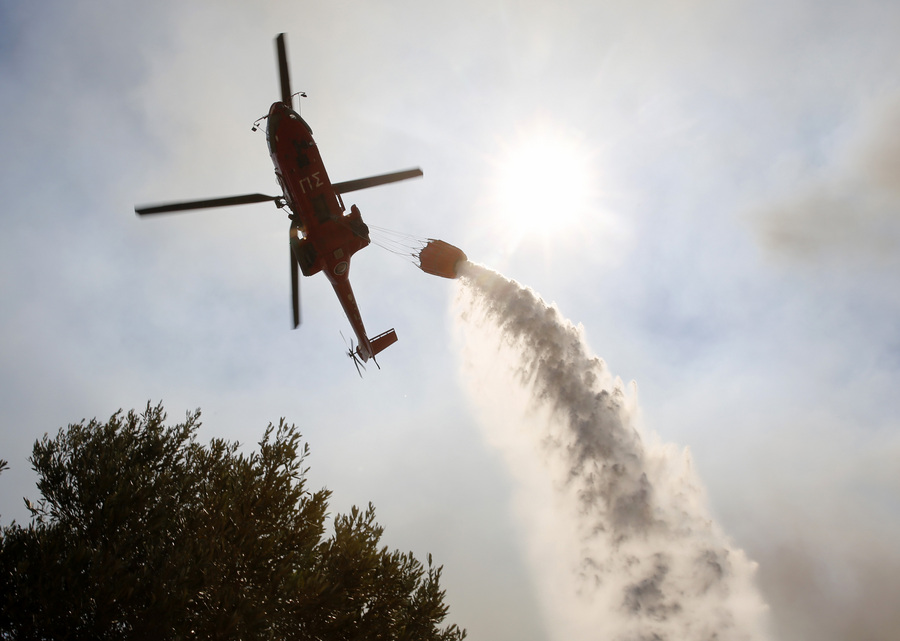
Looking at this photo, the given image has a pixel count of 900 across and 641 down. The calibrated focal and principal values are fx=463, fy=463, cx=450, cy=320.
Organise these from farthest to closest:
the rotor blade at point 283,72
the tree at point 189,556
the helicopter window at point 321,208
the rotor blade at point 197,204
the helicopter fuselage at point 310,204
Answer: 1. the helicopter window at point 321,208
2. the helicopter fuselage at point 310,204
3. the rotor blade at point 283,72
4. the rotor blade at point 197,204
5. the tree at point 189,556

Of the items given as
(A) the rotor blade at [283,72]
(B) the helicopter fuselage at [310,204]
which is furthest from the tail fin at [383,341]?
(A) the rotor blade at [283,72]

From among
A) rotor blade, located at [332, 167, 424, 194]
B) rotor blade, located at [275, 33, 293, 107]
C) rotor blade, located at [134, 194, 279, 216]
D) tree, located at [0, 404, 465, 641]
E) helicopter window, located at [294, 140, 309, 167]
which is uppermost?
rotor blade, located at [275, 33, 293, 107]

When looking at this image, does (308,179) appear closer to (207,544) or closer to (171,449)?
(171,449)

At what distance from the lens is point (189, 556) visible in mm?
10766

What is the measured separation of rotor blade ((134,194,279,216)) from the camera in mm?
15266

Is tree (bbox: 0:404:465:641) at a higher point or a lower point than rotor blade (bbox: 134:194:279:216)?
lower

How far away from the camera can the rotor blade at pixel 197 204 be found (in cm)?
1527

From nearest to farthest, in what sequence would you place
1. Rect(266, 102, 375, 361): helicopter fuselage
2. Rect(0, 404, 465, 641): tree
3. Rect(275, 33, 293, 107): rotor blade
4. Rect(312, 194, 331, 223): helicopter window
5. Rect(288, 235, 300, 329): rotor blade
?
Rect(0, 404, 465, 641): tree
Rect(275, 33, 293, 107): rotor blade
Rect(266, 102, 375, 361): helicopter fuselage
Rect(312, 194, 331, 223): helicopter window
Rect(288, 235, 300, 329): rotor blade

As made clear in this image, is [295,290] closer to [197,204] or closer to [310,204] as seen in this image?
[310,204]

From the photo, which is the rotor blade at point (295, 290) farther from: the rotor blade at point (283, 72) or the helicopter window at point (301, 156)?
the rotor blade at point (283, 72)

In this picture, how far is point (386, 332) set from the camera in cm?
2406

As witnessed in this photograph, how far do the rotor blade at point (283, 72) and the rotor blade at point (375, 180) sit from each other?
3.53 meters

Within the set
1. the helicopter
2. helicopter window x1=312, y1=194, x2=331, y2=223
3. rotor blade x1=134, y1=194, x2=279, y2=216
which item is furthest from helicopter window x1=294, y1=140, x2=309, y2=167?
rotor blade x1=134, y1=194, x2=279, y2=216

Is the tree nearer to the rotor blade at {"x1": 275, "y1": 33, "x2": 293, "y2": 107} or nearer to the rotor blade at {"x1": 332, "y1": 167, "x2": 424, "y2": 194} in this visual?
the rotor blade at {"x1": 332, "y1": 167, "x2": 424, "y2": 194}
